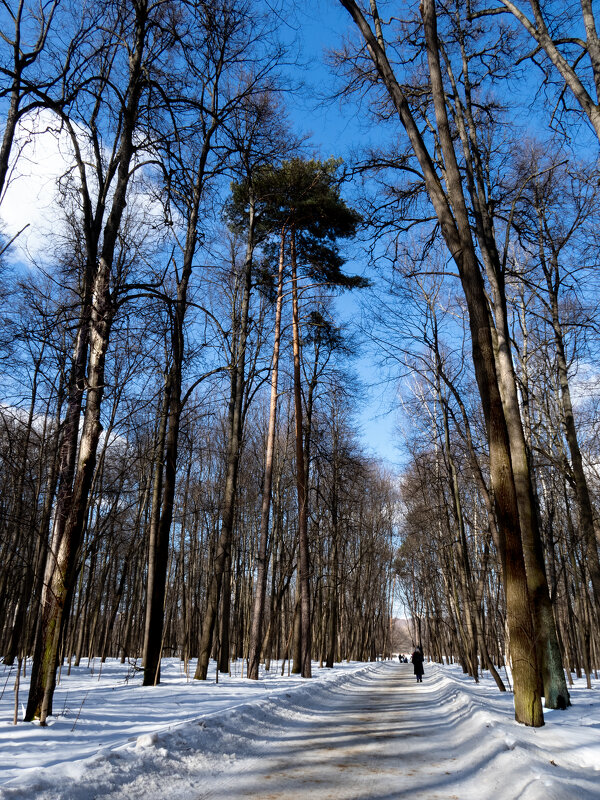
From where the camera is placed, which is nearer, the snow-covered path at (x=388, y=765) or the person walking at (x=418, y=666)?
the snow-covered path at (x=388, y=765)

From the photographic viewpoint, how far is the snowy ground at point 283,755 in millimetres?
3559

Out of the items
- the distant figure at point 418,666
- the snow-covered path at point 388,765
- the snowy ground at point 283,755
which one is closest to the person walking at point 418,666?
the distant figure at point 418,666

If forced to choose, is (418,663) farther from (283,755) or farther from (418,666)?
(283,755)

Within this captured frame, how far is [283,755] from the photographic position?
193 inches

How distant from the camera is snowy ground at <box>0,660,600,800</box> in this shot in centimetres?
356

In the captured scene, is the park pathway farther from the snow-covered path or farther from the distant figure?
the distant figure

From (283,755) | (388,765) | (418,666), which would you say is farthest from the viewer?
(418,666)

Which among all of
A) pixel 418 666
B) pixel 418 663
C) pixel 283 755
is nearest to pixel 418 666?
pixel 418 666

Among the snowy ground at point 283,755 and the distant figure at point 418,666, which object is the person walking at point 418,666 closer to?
the distant figure at point 418,666

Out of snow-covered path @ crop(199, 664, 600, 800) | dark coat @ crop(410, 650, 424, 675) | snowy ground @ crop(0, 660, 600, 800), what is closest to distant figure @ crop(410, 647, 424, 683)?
dark coat @ crop(410, 650, 424, 675)

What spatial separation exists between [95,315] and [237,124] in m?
4.50

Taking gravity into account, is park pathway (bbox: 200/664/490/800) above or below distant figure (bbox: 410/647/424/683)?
above

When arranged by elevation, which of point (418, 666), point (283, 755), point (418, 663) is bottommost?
point (418, 666)

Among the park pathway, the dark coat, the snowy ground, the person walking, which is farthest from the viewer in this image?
the dark coat
